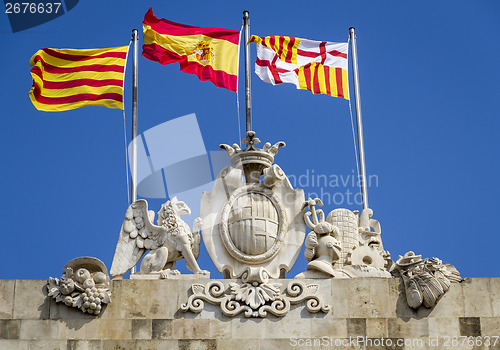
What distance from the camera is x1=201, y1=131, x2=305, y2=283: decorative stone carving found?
27344mm

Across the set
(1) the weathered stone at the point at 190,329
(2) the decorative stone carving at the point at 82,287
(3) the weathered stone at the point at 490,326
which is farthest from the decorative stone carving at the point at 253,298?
(3) the weathered stone at the point at 490,326

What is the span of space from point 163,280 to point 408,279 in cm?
529

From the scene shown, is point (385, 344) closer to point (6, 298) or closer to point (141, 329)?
point (141, 329)

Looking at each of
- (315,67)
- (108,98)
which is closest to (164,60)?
(108,98)

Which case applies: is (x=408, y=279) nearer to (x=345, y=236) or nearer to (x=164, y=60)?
(x=345, y=236)

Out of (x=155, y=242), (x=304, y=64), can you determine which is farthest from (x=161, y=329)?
(x=304, y=64)

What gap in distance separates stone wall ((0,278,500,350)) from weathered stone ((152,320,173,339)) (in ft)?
0.07

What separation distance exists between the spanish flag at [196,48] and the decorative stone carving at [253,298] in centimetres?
788

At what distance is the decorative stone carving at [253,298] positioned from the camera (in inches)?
1048

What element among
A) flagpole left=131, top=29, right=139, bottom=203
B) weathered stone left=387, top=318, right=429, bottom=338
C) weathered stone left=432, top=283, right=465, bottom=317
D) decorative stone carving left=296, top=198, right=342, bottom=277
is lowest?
weathered stone left=387, top=318, right=429, bottom=338

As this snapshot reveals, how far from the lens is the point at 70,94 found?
3253 cm

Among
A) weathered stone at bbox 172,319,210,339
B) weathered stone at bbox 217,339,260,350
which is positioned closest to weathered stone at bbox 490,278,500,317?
weathered stone at bbox 217,339,260,350

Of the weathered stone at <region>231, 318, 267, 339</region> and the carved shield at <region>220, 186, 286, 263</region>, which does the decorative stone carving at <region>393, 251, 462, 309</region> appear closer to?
the carved shield at <region>220, 186, 286, 263</region>

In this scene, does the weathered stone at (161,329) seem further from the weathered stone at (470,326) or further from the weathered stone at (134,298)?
the weathered stone at (470,326)
